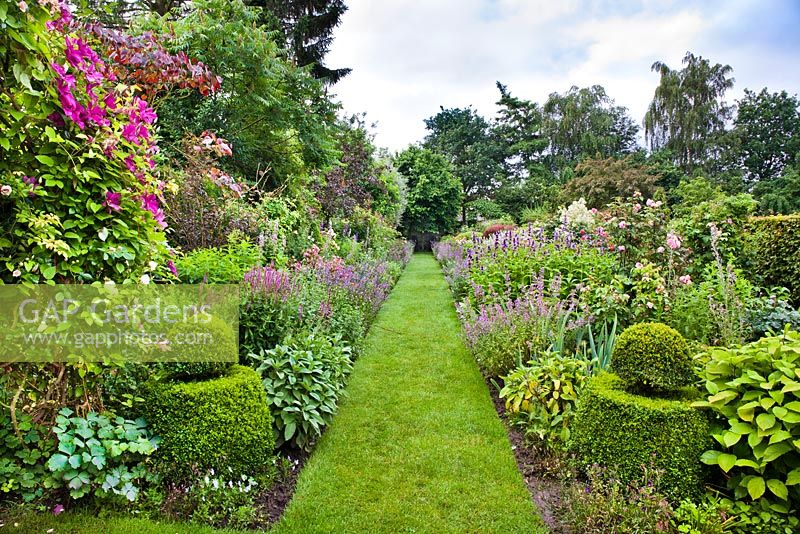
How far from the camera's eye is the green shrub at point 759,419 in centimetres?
189

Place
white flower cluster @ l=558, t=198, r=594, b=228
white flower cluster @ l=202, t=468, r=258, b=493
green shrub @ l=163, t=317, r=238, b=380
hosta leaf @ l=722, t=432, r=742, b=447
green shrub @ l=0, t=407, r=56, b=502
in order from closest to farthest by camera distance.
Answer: hosta leaf @ l=722, t=432, r=742, b=447 → green shrub @ l=0, t=407, r=56, b=502 → white flower cluster @ l=202, t=468, r=258, b=493 → green shrub @ l=163, t=317, r=238, b=380 → white flower cluster @ l=558, t=198, r=594, b=228

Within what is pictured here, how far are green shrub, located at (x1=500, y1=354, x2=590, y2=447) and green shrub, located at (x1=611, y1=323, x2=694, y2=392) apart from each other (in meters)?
0.56

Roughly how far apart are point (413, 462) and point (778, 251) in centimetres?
593

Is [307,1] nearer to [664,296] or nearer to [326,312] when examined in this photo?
[326,312]

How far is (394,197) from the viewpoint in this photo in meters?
17.5

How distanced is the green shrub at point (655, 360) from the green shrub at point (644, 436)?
106mm

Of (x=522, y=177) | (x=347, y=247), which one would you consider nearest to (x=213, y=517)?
(x=347, y=247)

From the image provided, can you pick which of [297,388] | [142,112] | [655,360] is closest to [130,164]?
[142,112]

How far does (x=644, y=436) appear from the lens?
7.46ft

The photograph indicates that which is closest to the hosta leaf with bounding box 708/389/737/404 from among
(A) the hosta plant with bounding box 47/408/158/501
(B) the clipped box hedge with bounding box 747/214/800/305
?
(A) the hosta plant with bounding box 47/408/158/501

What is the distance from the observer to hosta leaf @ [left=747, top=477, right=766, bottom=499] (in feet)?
6.15

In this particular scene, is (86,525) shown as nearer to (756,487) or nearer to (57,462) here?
(57,462)

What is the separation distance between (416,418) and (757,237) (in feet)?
18.7

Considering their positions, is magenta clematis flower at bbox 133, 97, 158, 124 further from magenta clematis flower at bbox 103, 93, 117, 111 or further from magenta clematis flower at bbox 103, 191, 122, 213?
magenta clematis flower at bbox 103, 191, 122, 213
